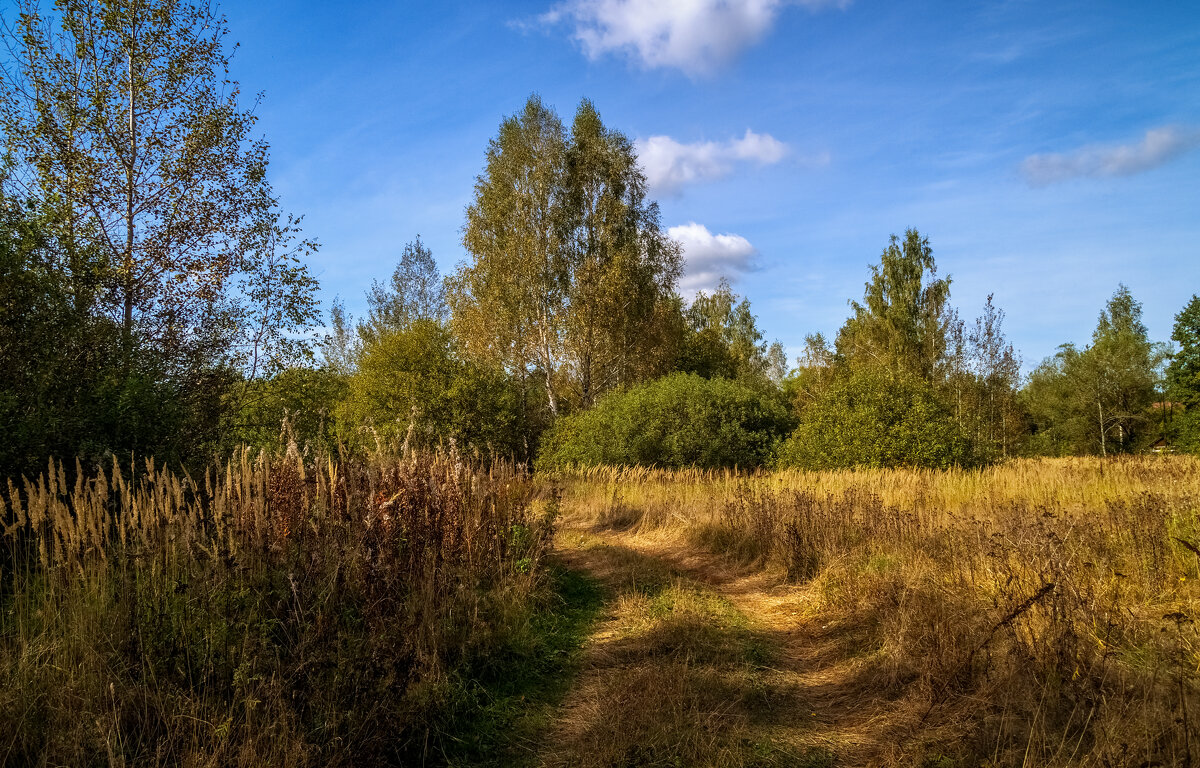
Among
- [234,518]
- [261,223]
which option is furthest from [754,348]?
[234,518]

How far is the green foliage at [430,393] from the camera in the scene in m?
22.2

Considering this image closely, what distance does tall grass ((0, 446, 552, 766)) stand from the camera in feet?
9.30

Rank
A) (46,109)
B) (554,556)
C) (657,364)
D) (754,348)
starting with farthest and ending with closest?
(754,348) → (657,364) → (46,109) → (554,556)

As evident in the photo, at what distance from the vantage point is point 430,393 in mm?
22266

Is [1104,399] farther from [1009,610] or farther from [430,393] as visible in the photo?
[1009,610]

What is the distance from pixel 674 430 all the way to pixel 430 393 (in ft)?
28.6

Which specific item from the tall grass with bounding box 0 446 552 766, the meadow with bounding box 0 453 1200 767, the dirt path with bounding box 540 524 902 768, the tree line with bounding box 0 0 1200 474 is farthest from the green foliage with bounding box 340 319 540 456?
the tall grass with bounding box 0 446 552 766

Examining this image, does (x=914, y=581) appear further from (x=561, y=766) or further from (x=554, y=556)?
(x=554, y=556)

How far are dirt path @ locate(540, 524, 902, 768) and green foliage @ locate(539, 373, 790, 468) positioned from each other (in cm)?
1428

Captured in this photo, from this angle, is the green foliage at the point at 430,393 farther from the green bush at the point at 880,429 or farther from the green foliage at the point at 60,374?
the green foliage at the point at 60,374

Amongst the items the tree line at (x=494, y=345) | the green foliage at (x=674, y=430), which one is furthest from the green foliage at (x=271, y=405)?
the green foliage at (x=674, y=430)

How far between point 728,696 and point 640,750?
99 cm

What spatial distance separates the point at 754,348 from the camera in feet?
158

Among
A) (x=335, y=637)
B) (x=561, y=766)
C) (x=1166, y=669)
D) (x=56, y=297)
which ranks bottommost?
(x=561, y=766)
